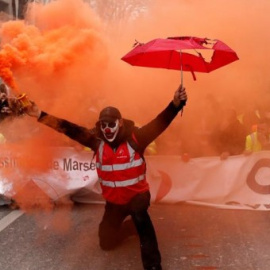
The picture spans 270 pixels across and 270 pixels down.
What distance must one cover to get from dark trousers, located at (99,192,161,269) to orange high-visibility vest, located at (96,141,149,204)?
0.30 ft

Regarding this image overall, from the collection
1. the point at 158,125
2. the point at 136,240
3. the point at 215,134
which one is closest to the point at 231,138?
the point at 215,134

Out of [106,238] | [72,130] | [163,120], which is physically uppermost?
[163,120]

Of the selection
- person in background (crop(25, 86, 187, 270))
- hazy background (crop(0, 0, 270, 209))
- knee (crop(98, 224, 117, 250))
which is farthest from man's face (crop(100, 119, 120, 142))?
hazy background (crop(0, 0, 270, 209))

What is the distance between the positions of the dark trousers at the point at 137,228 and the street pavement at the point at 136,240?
0.39ft

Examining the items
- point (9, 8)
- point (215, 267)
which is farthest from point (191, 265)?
point (9, 8)

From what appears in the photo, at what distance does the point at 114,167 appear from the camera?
4.32 metres

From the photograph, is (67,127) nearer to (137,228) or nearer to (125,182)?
(125,182)

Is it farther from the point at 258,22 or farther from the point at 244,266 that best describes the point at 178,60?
the point at 258,22

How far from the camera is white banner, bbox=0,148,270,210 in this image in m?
6.01

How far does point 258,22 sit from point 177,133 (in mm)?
2192

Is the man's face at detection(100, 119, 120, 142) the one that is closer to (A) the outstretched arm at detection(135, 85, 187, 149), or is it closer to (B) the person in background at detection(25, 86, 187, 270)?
(B) the person in background at detection(25, 86, 187, 270)

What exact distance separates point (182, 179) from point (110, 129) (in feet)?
7.08

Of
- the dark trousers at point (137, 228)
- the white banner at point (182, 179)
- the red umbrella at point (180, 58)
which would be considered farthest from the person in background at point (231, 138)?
the dark trousers at point (137, 228)

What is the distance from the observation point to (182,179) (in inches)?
242
